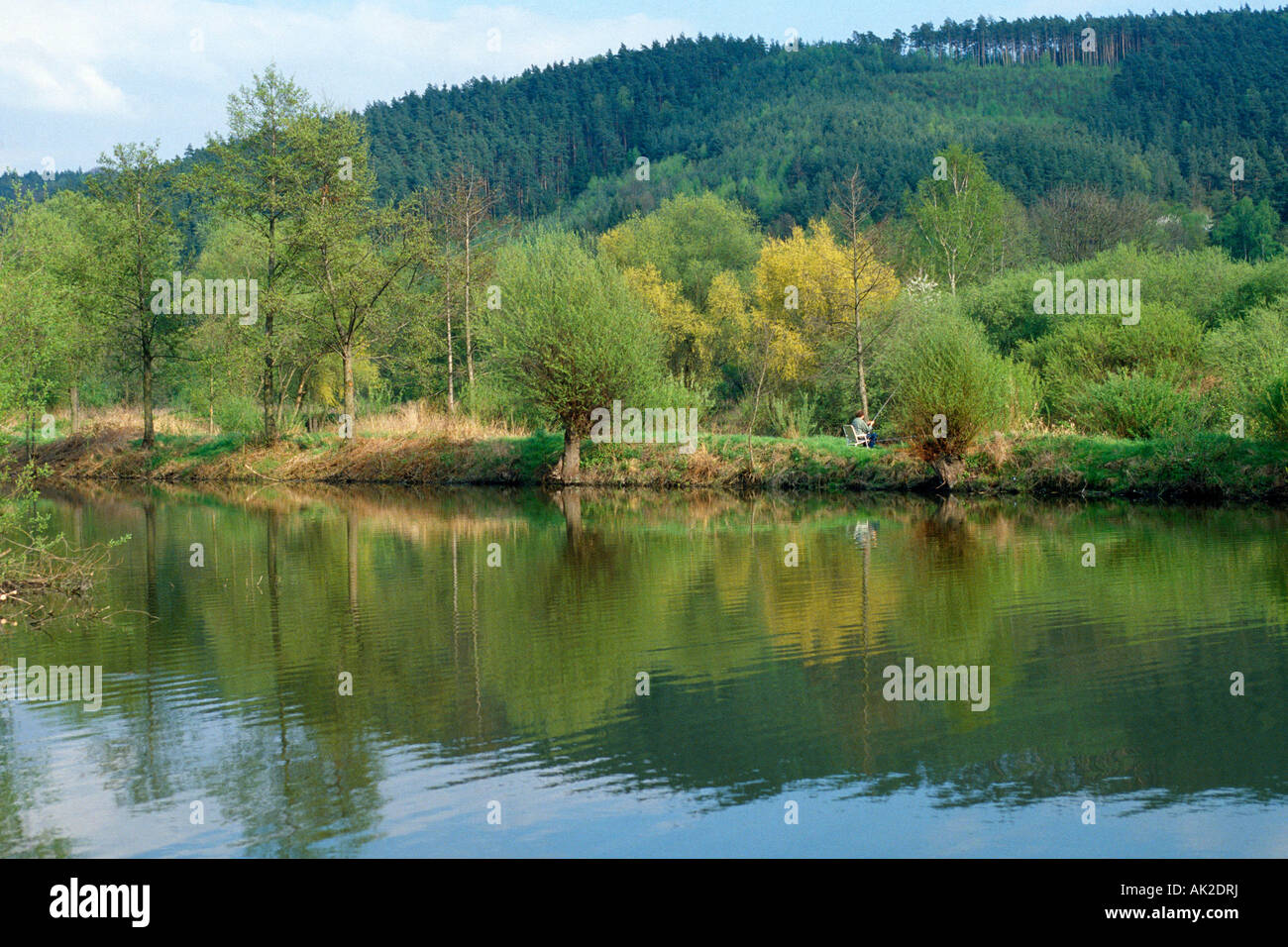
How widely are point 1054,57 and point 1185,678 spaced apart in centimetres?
15164

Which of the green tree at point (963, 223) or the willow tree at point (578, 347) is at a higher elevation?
the green tree at point (963, 223)

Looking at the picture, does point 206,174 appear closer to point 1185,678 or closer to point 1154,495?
point 1154,495

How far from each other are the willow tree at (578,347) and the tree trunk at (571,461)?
68 millimetres

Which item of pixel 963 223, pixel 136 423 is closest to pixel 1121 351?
pixel 963 223

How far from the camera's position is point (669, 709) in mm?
10070

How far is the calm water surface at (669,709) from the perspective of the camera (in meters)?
7.38

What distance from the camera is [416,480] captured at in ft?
131

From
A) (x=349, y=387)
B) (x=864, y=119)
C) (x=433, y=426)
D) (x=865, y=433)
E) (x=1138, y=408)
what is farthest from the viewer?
(x=864, y=119)

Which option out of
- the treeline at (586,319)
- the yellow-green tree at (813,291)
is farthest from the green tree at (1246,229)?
the yellow-green tree at (813,291)

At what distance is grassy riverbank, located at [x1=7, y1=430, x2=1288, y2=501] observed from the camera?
27.7 m

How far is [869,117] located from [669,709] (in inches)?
4316

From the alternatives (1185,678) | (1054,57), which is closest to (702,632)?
(1185,678)

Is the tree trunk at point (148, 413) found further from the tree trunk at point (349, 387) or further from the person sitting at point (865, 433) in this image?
the person sitting at point (865, 433)

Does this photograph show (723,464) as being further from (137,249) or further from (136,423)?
(136,423)
